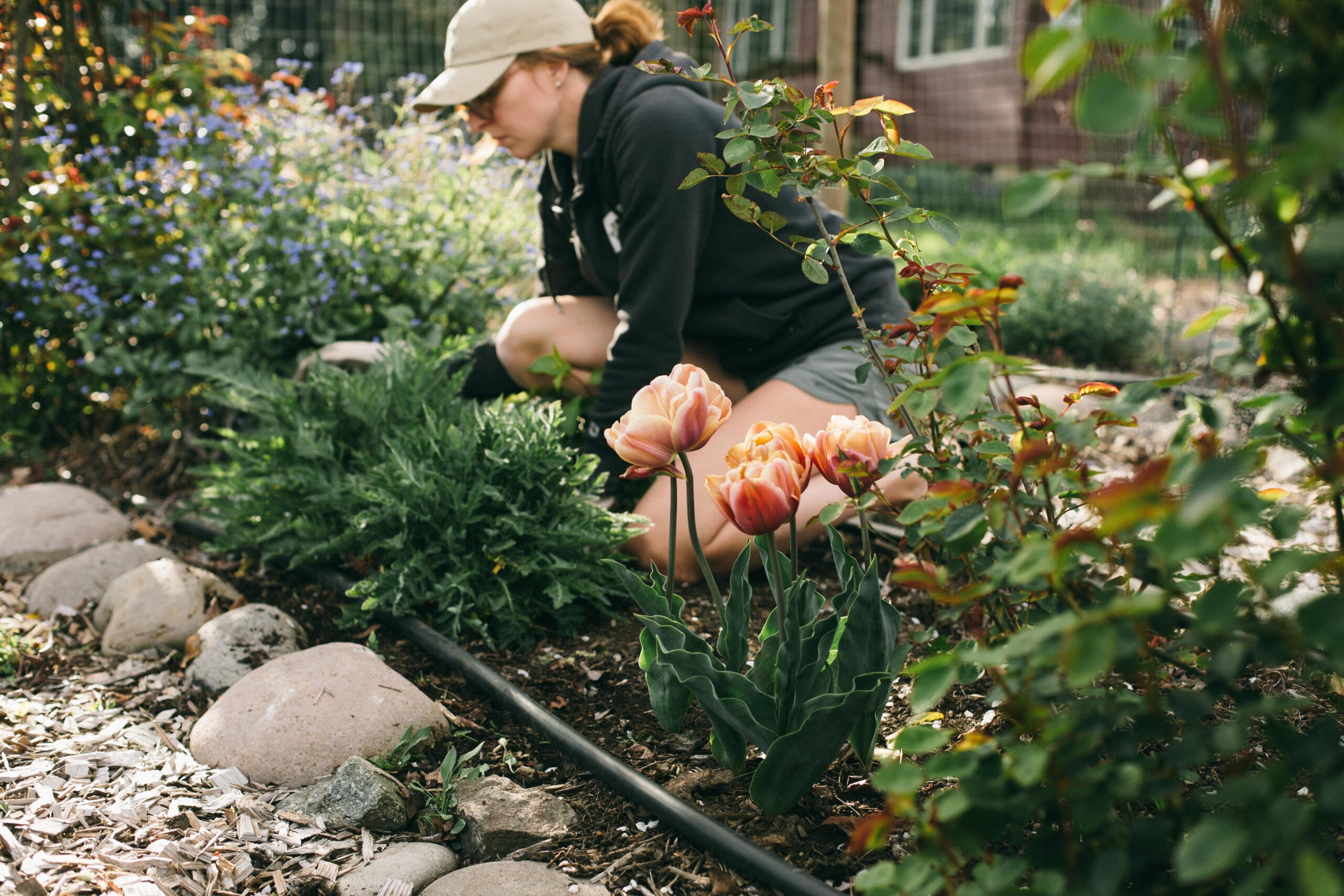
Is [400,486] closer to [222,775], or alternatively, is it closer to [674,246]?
[222,775]

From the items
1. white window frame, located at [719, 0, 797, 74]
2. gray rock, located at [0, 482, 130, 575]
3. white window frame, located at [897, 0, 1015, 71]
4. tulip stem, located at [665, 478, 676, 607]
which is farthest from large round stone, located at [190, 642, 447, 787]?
white window frame, located at [897, 0, 1015, 71]

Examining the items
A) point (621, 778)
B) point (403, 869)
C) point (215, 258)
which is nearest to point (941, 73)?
point (215, 258)

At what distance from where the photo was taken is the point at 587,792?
147cm

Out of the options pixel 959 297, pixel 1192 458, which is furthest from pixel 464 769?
pixel 1192 458

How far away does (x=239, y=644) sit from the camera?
1927 millimetres

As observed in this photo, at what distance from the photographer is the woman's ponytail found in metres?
2.62

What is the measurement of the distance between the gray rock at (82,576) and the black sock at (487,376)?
101cm

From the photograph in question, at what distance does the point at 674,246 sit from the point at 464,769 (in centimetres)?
133

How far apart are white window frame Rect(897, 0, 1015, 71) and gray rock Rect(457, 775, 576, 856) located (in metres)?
11.1

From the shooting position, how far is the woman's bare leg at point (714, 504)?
2326mm

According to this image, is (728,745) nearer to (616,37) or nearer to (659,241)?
(659,241)

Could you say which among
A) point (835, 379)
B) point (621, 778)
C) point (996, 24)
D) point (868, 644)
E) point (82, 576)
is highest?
point (996, 24)

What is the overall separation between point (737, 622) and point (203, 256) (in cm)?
237

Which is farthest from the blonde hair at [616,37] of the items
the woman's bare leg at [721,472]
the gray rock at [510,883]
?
the gray rock at [510,883]
